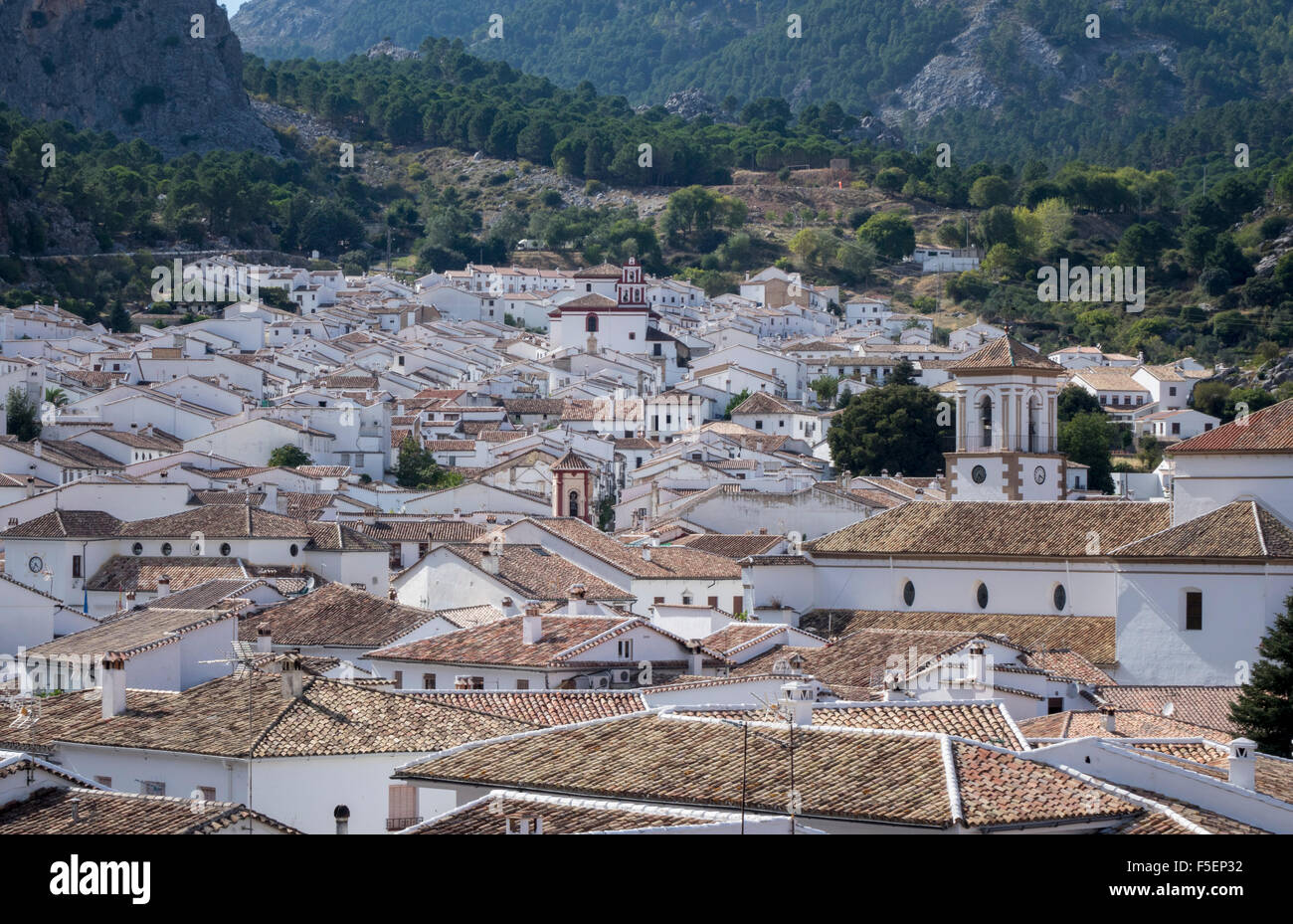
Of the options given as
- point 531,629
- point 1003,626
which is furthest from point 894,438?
point 531,629

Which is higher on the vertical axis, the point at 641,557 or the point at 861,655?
the point at 861,655

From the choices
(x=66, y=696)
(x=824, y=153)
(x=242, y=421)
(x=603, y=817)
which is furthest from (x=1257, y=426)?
(x=824, y=153)

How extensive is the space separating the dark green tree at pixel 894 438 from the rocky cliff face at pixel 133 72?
88.4 m

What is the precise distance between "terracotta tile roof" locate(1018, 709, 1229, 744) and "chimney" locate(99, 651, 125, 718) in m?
10.0

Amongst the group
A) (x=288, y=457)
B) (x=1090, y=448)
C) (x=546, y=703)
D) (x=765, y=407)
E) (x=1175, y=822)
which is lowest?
(x=1090, y=448)

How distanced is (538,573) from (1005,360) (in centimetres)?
1042

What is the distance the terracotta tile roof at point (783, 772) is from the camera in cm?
1730

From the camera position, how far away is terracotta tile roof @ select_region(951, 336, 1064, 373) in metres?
46.1

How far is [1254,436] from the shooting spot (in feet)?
119

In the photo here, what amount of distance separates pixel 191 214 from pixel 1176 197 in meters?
70.4

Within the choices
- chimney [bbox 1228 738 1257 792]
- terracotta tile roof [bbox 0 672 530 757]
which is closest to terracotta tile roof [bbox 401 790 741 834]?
chimney [bbox 1228 738 1257 792]

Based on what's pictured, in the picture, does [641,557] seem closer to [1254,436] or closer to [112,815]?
[1254,436]

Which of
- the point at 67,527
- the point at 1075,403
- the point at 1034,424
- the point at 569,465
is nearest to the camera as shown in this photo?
the point at 1034,424
